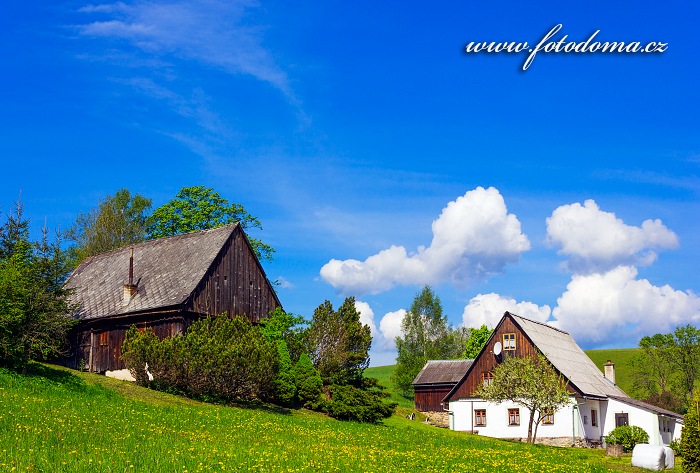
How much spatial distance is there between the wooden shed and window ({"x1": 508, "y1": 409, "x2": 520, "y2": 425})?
13.8 m

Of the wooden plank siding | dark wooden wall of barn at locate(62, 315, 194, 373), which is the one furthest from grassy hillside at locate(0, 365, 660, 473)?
the wooden plank siding

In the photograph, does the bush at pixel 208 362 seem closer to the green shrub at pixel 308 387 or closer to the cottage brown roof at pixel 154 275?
the green shrub at pixel 308 387

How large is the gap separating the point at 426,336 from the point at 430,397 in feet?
83.9

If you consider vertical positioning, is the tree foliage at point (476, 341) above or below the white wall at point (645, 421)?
above

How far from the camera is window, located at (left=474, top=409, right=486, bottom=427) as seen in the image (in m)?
53.8

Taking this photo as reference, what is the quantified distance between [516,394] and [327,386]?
10819mm

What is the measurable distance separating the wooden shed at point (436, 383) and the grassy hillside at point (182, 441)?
110 feet

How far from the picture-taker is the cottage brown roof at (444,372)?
66.9 metres

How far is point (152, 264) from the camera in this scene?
4831 cm

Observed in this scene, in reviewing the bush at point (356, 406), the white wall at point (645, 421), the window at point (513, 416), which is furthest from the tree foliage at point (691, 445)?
the white wall at point (645, 421)

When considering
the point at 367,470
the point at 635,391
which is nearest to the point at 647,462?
the point at 367,470

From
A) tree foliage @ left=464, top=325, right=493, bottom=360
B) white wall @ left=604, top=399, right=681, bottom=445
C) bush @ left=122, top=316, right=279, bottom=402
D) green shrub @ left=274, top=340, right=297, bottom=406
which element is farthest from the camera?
tree foliage @ left=464, top=325, right=493, bottom=360

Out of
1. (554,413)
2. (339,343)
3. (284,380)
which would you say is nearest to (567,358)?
(554,413)

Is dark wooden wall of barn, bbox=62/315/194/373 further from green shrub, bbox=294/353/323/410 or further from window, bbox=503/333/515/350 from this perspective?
window, bbox=503/333/515/350
